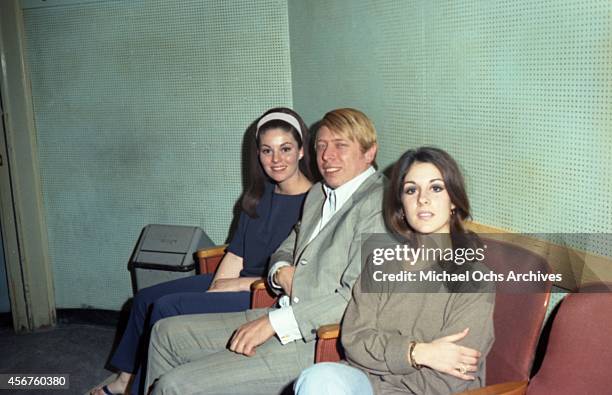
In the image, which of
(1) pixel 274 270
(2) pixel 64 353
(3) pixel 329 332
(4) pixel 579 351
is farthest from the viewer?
(2) pixel 64 353

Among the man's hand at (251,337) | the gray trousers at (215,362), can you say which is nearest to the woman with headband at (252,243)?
the gray trousers at (215,362)

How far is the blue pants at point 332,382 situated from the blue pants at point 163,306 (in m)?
1.05

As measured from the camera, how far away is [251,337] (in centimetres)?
254

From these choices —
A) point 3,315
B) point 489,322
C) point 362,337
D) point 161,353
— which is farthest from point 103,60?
point 489,322

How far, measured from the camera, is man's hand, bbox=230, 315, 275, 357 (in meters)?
2.52

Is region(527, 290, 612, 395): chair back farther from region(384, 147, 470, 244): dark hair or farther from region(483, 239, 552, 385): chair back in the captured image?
region(384, 147, 470, 244): dark hair

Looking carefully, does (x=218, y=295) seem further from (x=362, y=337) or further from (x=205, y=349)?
(x=362, y=337)

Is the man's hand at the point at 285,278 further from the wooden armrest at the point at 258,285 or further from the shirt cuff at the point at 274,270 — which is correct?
the wooden armrest at the point at 258,285

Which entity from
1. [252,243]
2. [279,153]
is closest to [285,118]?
[279,153]

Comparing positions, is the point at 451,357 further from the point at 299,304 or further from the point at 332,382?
the point at 299,304

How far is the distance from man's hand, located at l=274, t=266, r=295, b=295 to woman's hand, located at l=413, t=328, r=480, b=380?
0.82 m

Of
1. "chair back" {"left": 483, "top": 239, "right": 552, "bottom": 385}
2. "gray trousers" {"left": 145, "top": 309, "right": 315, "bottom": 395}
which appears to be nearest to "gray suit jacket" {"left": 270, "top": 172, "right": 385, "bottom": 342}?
"gray trousers" {"left": 145, "top": 309, "right": 315, "bottom": 395}

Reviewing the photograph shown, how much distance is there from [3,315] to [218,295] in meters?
2.22

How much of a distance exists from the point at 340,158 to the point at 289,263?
0.52 metres
